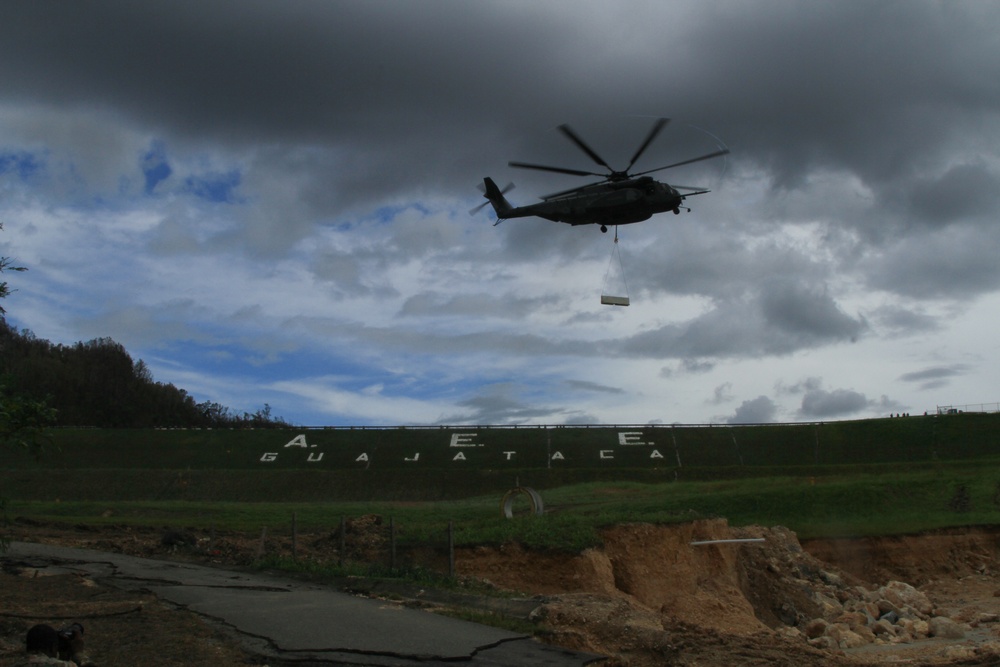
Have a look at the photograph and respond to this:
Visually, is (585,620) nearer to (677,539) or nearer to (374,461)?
(677,539)

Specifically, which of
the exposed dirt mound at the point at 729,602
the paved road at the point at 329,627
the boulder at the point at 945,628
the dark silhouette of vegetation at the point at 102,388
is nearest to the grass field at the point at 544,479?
the exposed dirt mound at the point at 729,602

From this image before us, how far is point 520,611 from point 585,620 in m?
1.43

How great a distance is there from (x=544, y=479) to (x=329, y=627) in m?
41.3

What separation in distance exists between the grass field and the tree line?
119 feet

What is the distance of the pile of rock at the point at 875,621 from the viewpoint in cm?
2322

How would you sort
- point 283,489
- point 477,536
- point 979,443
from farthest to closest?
point 979,443 → point 283,489 → point 477,536

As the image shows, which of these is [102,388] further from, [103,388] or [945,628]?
[945,628]

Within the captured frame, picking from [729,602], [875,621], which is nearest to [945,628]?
[875,621]

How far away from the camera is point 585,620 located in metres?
15.9

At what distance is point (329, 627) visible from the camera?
14922 mm

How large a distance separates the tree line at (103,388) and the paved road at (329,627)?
84.7m

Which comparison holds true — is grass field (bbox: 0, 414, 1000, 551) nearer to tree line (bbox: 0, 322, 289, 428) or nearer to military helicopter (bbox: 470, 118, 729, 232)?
military helicopter (bbox: 470, 118, 729, 232)

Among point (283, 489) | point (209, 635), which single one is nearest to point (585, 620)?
point (209, 635)

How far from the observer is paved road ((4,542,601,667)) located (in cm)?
1318
